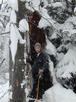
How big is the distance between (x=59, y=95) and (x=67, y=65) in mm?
1001

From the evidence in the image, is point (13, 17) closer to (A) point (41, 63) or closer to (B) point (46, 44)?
(A) point (41, 63)

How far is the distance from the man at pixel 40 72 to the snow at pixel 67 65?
44 cm

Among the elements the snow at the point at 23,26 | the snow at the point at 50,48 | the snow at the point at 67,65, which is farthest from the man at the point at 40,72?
the snow at the point at 23,26

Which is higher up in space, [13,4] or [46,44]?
[13,4]

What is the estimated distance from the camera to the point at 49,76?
35.3 feet

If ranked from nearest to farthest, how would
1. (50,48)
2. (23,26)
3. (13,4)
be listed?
1. (13,4)
2. (23,26)
3. (50,48)

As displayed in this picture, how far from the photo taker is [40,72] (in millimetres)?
10203

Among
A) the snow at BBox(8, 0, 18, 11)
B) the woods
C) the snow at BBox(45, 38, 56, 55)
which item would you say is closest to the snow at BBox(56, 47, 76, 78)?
the woods

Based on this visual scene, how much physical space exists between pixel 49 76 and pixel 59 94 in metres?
0.58

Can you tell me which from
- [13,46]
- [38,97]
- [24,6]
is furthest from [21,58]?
[38,97]

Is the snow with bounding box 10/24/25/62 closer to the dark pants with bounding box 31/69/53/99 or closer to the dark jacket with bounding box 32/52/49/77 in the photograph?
the dark jacket with bounding box 32/52/49/77

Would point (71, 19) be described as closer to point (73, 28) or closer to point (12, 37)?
point (73, 28)

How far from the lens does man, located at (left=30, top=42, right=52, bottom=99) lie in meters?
10.2

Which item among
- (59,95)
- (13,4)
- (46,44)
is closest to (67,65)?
(46,44)
